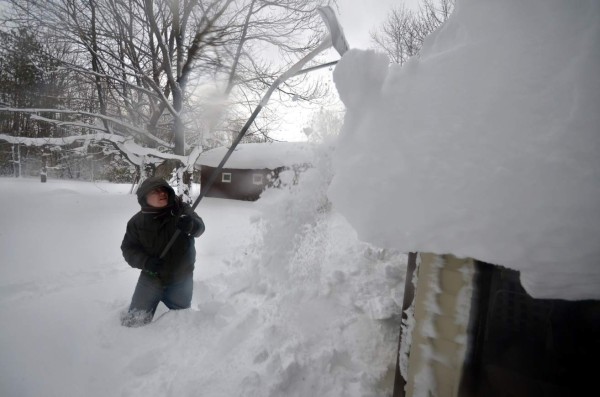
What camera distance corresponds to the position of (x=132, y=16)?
834 centimetres

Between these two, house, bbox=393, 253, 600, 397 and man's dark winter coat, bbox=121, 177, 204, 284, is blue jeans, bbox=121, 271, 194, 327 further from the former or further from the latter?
house, bbox=393, 253, 600, 397

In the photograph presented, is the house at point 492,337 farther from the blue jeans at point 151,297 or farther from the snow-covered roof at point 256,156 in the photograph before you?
the snow-covered roof at point 256,156

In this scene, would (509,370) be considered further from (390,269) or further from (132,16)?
(132,16)

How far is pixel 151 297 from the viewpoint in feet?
9.48

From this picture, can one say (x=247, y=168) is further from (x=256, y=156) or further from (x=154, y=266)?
(x=154, y=266)

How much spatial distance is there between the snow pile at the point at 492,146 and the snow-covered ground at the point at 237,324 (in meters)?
1.52

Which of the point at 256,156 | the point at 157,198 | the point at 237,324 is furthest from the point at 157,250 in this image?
the point at 256,156

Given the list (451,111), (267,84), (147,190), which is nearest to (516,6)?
(451,111)

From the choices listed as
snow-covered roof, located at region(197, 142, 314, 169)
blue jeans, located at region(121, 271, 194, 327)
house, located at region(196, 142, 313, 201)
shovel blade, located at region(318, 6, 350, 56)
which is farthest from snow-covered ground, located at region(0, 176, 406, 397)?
house, located at region(196, 142, 313, 201)

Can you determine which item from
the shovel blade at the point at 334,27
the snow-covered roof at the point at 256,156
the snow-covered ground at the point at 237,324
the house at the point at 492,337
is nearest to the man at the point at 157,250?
the snow-covered ground at the point at 237,324

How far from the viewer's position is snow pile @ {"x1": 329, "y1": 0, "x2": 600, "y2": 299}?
0.94m

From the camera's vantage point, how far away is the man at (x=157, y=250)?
111 inches

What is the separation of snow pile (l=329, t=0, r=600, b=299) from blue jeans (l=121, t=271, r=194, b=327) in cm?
247

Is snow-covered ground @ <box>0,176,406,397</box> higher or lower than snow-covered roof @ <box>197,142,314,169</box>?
lower
